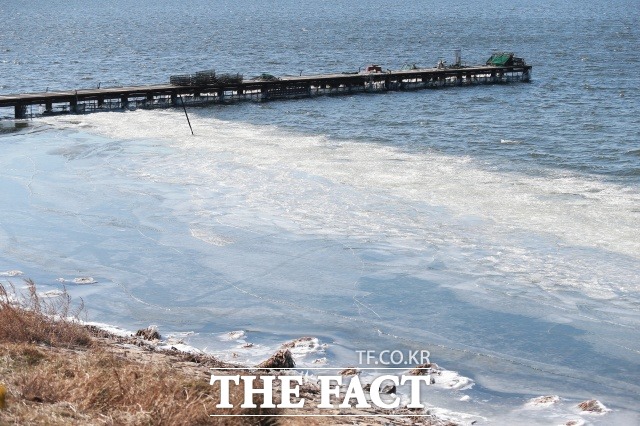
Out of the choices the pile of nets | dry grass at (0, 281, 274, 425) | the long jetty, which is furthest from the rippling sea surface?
the pile of nets

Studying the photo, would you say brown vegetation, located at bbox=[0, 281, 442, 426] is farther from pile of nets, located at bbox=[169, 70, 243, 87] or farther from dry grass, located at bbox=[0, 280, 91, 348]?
pile of nets, located at bbox=[169, 70, 243, 87]

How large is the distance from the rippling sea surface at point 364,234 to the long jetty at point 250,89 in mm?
2048

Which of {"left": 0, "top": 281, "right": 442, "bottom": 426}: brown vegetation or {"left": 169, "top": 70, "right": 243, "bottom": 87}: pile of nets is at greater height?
{"left": 169, "top": 70, "right": 243, "bottom": 87}: pile of nets

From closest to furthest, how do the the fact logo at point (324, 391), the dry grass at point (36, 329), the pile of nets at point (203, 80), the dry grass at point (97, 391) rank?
the dry grass at point (97, 391)
the the fact logo at point (324, 391)
the dry grass at point (36, 329)
the pile of nets at point (203, 80)

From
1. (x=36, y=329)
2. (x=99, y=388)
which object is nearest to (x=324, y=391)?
(x=99, y=388)

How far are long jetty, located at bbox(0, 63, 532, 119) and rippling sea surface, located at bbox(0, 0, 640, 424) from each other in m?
2.05

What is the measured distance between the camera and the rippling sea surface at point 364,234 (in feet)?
48.1

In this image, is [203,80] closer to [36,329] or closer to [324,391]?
[36,329]

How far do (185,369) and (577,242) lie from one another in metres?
11.3

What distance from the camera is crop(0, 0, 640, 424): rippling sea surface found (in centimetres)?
1466

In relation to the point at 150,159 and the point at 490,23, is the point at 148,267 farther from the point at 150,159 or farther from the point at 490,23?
the point at 490,23

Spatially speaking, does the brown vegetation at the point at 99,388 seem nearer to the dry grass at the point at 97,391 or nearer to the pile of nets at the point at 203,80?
the dry grass at the point at 97,391

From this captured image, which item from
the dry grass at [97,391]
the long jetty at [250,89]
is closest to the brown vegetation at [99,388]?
the dry grass at [97,391]

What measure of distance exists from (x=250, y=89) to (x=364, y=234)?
34860 mm
